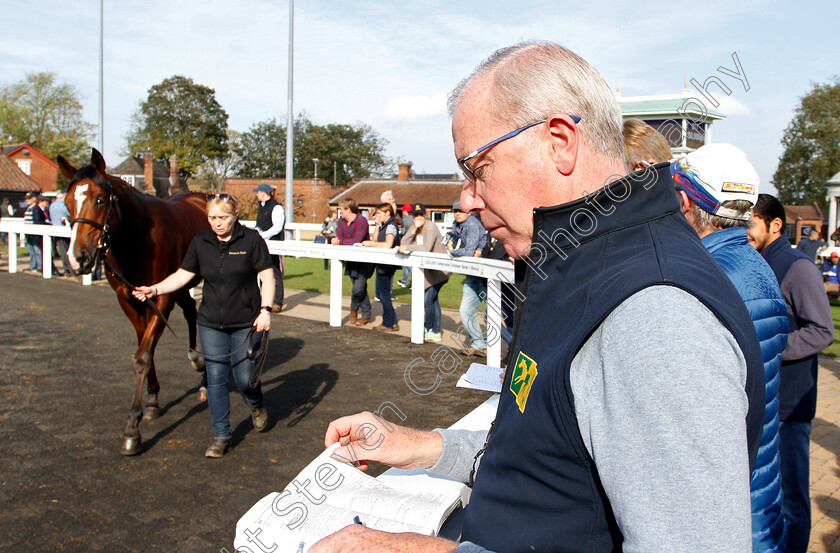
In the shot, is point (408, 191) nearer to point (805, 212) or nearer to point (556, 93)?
point (805, 212)

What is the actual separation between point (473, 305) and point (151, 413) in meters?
4.66

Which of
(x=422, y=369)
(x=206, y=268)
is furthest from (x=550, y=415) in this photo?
(x=422, y=369)

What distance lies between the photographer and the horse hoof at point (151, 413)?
20.8 ft

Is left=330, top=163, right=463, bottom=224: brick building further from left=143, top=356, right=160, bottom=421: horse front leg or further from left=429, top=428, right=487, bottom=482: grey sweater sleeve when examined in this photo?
left=429, top=428, right=487, bottom=482: grey sweater sleeve

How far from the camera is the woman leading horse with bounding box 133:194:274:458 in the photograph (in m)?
5.71

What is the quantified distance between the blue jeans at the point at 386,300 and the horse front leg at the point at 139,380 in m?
4.88

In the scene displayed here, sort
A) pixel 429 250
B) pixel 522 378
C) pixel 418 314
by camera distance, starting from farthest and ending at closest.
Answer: pixel 429 250 < pixel 418 314 < pixel 522 378

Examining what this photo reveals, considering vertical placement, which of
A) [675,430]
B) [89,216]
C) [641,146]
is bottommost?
[675,430]

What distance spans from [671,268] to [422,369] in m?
7.40

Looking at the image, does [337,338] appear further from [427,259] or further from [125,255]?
[125,255]

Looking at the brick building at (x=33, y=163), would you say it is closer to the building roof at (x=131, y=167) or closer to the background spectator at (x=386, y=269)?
the building roof at (x=131, y=167)

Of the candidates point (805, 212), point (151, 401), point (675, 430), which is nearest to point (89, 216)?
point (151, 401)

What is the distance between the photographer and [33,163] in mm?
68438

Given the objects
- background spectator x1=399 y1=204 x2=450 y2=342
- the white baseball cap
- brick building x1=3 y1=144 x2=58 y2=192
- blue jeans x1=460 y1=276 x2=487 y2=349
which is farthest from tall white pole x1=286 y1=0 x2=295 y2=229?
brick building x1=3 y1=144 x2=58 y2=192
